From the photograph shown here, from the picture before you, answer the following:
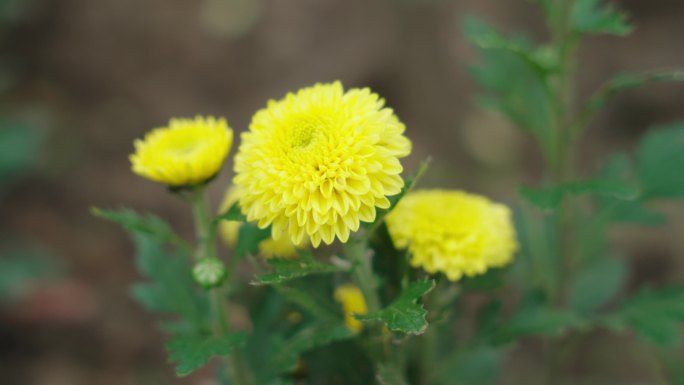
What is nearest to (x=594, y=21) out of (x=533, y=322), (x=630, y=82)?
(x=630, y=82)

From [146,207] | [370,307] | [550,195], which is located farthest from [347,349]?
[146,207]

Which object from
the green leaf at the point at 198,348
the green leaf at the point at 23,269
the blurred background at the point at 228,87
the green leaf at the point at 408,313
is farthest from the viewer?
the blurred background at the point at 228,87

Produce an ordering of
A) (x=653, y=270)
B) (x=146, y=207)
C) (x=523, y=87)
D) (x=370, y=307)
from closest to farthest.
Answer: (x=370, y=307)
(x=523, y=87)
(x=653, y=270)
(x=146, y=207)

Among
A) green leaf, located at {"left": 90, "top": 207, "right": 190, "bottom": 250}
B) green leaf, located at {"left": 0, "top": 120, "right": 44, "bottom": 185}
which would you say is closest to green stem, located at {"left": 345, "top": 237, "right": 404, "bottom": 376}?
green leaf, located at {"left": 90, "top": 207, "right": 190, "bottom": 250}

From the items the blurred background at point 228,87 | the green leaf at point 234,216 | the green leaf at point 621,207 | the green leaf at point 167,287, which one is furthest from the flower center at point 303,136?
the blurred background at point 228,87

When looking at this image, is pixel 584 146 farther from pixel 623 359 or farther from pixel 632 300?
pixel 632 300

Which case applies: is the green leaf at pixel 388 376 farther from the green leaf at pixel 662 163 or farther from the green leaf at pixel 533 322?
the green leaf at pixel 662 163
